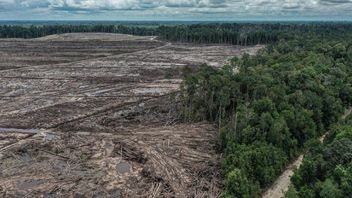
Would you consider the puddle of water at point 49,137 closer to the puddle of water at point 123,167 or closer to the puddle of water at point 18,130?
the puddle of water at point 18,130

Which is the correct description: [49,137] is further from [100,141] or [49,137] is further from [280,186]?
[280,186]

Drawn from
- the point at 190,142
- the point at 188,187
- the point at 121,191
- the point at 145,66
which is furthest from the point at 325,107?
→ the point at 145,66

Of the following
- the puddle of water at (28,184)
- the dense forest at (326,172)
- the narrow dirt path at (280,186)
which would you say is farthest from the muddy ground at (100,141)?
the dense forest at (326,172)

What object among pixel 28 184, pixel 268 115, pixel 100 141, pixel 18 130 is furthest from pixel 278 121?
pixel 18 130

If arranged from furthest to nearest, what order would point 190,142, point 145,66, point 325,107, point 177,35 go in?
1. point 177,35
2. point 145,66
3. point 325,107
4. point 190,142

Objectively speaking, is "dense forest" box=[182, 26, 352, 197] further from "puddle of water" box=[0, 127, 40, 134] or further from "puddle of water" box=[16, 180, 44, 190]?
"puddle of water" box=[0, 127, 40, 134]

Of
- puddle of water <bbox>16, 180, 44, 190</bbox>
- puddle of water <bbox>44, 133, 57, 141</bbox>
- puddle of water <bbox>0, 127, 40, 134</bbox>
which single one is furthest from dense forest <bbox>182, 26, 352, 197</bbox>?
puddle of water <bbox>0, 127, 40, 134</bbox>

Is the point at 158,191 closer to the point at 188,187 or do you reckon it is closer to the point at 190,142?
the point at 188,187
